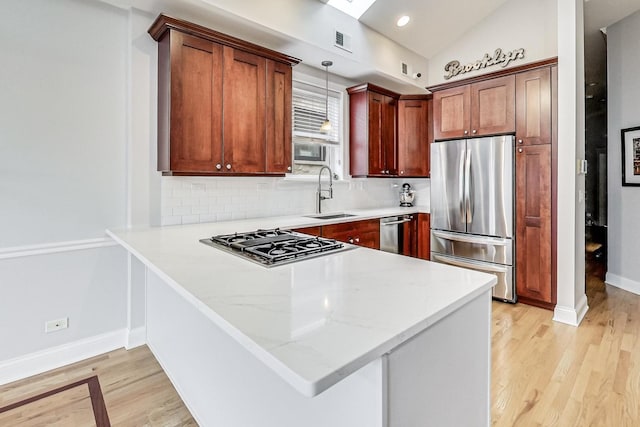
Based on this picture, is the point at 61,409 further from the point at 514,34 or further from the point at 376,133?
the point at 514,34

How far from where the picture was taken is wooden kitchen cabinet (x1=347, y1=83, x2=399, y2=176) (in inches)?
158

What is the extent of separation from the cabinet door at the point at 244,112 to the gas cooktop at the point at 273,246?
3.18 ft

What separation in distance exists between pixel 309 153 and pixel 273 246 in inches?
93.7

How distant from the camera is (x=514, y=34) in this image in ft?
13.0


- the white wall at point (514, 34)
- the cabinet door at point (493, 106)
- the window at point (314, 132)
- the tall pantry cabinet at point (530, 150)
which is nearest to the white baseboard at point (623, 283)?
the tall pantry cabinet at point (530, 150)

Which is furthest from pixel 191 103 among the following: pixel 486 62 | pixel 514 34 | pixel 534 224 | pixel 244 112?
pixel 514 34

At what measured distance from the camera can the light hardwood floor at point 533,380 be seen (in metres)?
1.83

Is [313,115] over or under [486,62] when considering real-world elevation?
under

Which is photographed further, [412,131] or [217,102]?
[412,131]

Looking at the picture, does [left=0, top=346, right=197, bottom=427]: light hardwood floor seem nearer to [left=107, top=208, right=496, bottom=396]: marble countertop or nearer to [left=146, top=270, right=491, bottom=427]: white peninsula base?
[left=146, top=270, right=491, bottom=427]: white peninsula base

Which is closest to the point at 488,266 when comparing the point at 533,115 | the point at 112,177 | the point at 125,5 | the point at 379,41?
the point at 533,115

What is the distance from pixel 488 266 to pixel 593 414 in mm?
1830

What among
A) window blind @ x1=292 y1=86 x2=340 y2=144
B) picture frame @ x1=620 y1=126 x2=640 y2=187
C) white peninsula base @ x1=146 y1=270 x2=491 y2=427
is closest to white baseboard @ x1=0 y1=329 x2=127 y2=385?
white peninsula base @ x1=146 y1=270 x2=491 y2=427

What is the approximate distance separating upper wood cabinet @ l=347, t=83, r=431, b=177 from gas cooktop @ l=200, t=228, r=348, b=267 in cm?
230
